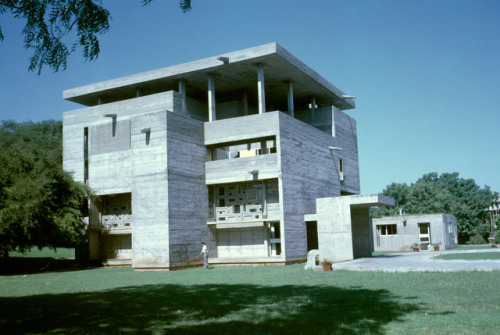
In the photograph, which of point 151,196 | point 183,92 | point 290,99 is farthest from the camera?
point 290,99

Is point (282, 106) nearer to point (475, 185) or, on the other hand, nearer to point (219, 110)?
point (219, 110)

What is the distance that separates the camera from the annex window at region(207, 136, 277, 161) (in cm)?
3150

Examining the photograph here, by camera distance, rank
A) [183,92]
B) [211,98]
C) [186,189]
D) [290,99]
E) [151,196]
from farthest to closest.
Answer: [290,99] < [183,92] < [211,98] < [186,189] < [151,196]

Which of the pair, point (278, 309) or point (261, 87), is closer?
point (278, 309)

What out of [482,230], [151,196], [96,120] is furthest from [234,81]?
[482,230]

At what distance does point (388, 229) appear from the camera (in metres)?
46.7

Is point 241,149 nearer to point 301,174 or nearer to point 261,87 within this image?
point 261,87

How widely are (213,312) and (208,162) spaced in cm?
2115

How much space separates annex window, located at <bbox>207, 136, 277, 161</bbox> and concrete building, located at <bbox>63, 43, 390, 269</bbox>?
3.1 inches

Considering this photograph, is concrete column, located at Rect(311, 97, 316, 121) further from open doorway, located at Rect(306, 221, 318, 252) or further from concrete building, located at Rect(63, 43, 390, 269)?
open doorway, located at Rect(306, 221, 318, 252)

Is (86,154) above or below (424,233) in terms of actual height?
above

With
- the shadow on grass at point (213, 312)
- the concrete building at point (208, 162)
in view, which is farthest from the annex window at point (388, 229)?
the shadow on grass at point (213, 312)

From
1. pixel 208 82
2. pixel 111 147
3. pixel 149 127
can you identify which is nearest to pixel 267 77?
pixel 208 82

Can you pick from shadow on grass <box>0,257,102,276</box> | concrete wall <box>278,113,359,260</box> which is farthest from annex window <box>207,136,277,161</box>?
shadow on grass <box>0,257,102,276</box>
